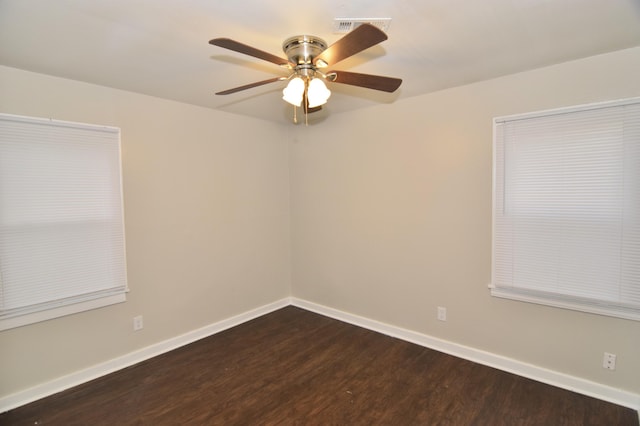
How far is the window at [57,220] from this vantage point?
7.27 ft

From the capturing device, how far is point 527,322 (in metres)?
2.55

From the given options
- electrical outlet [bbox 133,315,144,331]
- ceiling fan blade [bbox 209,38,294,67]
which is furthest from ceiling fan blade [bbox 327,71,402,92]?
electrical outlet [bbox 133,315,144,331]

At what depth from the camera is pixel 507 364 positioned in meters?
2.63

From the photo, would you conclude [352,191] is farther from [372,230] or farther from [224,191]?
[224,191]

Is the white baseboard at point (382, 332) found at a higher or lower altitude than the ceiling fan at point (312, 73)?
lower

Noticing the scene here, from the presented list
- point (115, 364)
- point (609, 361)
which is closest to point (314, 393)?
point (115, 364)

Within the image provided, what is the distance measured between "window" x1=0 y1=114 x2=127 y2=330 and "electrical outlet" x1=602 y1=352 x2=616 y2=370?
3.82 m

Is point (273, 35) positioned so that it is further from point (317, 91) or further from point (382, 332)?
point (382, 332)

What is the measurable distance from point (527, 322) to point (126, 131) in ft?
12.3

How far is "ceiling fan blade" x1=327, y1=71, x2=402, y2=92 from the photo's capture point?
181 centimetres

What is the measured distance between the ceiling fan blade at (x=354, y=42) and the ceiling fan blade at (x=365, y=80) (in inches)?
6.0

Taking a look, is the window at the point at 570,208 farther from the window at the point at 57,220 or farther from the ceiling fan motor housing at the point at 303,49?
the window at the point at 57,220

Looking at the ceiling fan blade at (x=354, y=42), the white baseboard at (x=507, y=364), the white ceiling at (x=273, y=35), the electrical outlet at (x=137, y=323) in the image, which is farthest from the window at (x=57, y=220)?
the white baseboard at (x=507, y=364)

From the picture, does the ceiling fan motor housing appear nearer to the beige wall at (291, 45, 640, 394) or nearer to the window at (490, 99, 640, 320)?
the beige wall at (291, 45, 640, 394)
